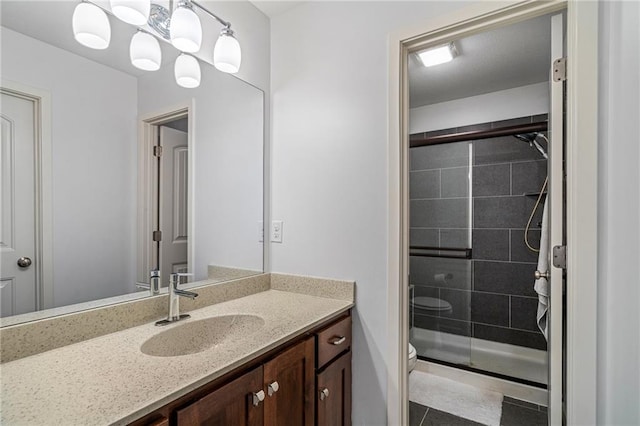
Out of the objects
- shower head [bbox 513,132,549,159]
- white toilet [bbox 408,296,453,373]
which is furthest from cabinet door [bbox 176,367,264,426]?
shower head [bbox 513,132,549,159]

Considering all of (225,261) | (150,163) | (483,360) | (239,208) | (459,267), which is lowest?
(483,360)

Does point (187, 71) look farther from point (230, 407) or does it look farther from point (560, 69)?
point (560, 69)

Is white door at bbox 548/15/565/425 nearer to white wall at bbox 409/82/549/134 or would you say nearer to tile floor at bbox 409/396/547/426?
tile floor at bbox 409/396/547/426

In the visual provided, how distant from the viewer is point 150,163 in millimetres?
1298

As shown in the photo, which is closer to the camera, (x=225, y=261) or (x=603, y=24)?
(x=603, y=24)

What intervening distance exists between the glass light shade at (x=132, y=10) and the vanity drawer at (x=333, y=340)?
136 centimetres

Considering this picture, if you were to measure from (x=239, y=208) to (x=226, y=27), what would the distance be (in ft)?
2.87

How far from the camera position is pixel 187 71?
1407 millimetres

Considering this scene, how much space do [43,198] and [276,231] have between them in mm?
1009

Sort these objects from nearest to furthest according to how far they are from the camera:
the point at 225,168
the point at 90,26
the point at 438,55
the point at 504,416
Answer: the point at 90,26 → the point at 225,168 → the point at 504,416 → the point at 438,55

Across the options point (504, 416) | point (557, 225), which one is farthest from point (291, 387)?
point (504, 416)

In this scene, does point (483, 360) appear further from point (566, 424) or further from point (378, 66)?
point (378, 66)

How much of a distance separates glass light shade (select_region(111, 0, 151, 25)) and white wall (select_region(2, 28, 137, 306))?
0.63 feet

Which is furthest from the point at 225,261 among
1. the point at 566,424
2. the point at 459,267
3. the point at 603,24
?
the point at 459,267
